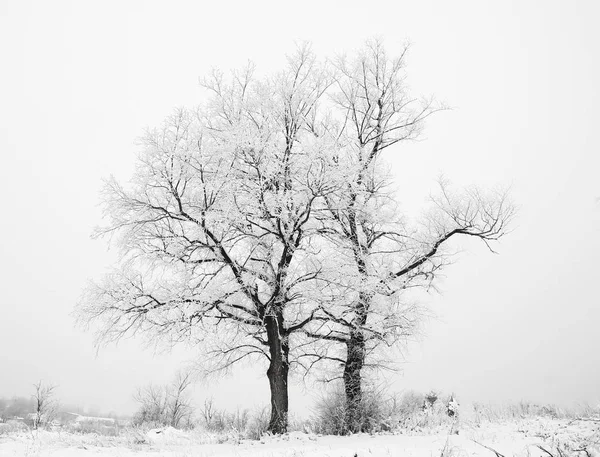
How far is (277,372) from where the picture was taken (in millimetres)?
11367

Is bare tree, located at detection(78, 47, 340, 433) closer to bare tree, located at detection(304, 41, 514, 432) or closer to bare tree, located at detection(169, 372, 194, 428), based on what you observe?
bare tree, located at detection(304, 41, 514, 432)

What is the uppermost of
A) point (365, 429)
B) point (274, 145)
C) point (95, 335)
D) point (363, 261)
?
point (274, 145)

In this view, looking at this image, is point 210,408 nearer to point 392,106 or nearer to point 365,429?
point 365,429

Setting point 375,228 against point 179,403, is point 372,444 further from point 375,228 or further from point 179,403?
point 179,403

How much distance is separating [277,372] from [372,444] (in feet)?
13.6

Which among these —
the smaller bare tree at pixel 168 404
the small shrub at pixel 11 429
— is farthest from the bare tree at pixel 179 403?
the small shrub at pixel 11 429

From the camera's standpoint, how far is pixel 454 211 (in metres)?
12.4

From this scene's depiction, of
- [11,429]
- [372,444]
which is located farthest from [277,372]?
[11,429]

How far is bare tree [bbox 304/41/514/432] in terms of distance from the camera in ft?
35.7

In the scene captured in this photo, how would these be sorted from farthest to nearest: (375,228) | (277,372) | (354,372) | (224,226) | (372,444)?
(375,228), (354,372), (277,372), (224,226), (372,444)

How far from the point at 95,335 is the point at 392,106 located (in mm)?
11461

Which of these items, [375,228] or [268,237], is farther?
[375,228]

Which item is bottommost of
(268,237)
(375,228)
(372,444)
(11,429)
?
(11,429)

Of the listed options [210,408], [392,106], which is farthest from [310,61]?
[210,408]
